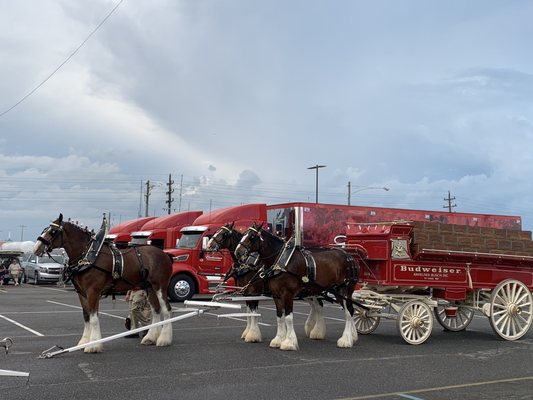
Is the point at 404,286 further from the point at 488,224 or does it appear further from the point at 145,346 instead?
the point at 488,224

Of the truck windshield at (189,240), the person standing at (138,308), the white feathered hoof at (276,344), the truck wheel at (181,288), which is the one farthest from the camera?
the truck windshield at (189,240)

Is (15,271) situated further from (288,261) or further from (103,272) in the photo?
(288,261)

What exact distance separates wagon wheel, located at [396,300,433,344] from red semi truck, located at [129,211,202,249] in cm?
1447

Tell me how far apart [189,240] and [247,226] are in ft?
7.47

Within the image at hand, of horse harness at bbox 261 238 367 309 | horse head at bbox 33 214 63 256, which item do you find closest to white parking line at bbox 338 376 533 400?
horse harness at bbox 261 238 367 309

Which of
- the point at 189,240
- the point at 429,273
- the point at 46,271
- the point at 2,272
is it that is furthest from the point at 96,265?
the point at 2,272

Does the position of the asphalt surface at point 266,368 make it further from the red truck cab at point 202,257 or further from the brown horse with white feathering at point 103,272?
the red truck cab at point 202,257

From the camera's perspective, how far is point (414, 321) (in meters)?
10.5

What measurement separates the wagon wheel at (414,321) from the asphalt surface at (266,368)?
0.22 m

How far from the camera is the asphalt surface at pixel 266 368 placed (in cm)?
679

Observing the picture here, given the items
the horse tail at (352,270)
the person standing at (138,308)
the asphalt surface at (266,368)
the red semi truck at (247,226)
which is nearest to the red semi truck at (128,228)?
the red semi truck at (247,226)

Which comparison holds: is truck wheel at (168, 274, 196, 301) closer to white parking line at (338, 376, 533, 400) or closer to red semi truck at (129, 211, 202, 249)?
red semi truck at (129, 211, 202, 249)

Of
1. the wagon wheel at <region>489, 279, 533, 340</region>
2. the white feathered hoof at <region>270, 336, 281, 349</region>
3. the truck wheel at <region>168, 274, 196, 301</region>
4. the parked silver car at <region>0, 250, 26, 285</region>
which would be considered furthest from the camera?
the parked silver car at <region>0, 250, 26, 285</region>

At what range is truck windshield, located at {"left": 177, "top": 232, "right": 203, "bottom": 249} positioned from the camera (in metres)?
20.7
